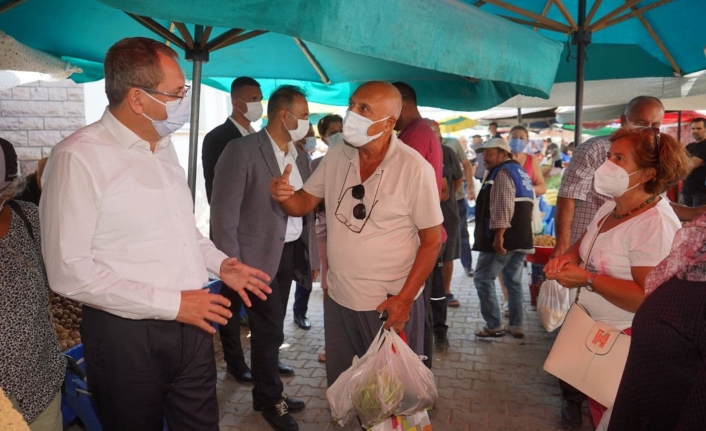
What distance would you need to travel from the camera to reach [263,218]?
365 cm

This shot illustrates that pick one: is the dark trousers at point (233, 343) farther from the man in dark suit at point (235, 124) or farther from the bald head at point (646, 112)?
the bald head at point (646, 112)

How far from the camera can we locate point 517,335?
5652 millimetres

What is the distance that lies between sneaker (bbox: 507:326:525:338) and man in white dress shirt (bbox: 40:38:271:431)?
13.4 feet

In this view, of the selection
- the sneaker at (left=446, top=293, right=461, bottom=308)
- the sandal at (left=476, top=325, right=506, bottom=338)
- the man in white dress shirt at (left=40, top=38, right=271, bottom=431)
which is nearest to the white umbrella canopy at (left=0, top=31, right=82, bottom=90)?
the man in white dress shirt at (left=40, top=38, right=271, bottom=431)

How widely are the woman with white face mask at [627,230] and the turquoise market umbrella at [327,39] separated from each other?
2.45 ft

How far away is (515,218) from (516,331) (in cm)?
119

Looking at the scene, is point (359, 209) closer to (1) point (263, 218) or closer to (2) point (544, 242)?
(1) point (263, 218)

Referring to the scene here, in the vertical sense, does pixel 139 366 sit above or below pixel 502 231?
below

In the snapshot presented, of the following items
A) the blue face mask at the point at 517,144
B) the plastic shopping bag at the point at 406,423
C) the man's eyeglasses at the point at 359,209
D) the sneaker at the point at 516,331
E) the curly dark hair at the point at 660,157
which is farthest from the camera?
the blue face mask at the point at 517,144

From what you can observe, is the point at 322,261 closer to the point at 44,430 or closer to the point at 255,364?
the point at 255,364

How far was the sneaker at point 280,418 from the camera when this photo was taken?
3688 millimetres

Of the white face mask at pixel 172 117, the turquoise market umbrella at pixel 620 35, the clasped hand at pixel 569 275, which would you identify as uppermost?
the turquoise market umbrella at pixel 620 35

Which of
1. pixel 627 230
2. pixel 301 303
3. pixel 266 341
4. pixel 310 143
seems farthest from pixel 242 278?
pixel 301 303

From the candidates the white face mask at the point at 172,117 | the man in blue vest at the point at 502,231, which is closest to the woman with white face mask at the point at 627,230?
the white face mask at the point at 172,117
